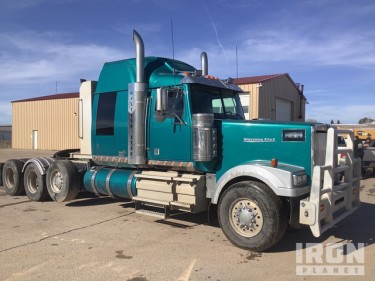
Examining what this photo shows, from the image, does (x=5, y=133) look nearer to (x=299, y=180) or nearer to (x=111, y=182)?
(x=111, y=182)

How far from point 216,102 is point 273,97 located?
67.4 ft

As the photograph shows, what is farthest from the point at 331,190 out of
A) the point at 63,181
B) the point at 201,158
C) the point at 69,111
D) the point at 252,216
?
the point at 69,111

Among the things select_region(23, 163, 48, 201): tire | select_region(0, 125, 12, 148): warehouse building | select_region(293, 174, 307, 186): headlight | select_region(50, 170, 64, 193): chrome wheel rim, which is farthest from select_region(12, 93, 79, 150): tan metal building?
select_region(293, 174, 307, 186): headlight

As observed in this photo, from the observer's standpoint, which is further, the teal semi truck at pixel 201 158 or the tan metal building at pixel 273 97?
the tan metal building at pixel 273 97

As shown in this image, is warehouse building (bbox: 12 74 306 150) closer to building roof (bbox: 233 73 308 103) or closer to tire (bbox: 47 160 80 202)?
building roof (bbox: 233 73 308 103)

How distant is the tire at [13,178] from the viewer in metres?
10.7

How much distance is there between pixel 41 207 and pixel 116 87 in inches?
136

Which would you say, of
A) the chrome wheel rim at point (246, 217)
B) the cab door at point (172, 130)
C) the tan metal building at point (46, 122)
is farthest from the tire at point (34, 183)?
the tan metal building at point (46, 122)

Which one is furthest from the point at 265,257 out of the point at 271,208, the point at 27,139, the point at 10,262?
the point at 27,139

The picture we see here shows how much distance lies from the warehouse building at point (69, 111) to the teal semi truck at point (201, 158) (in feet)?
51.5

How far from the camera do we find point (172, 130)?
23.4 ft

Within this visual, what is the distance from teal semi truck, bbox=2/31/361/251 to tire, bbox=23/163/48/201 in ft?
0.34

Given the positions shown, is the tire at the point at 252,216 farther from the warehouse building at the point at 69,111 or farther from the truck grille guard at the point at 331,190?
the warehouse building at the point at 69,111

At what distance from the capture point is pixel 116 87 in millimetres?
8258
